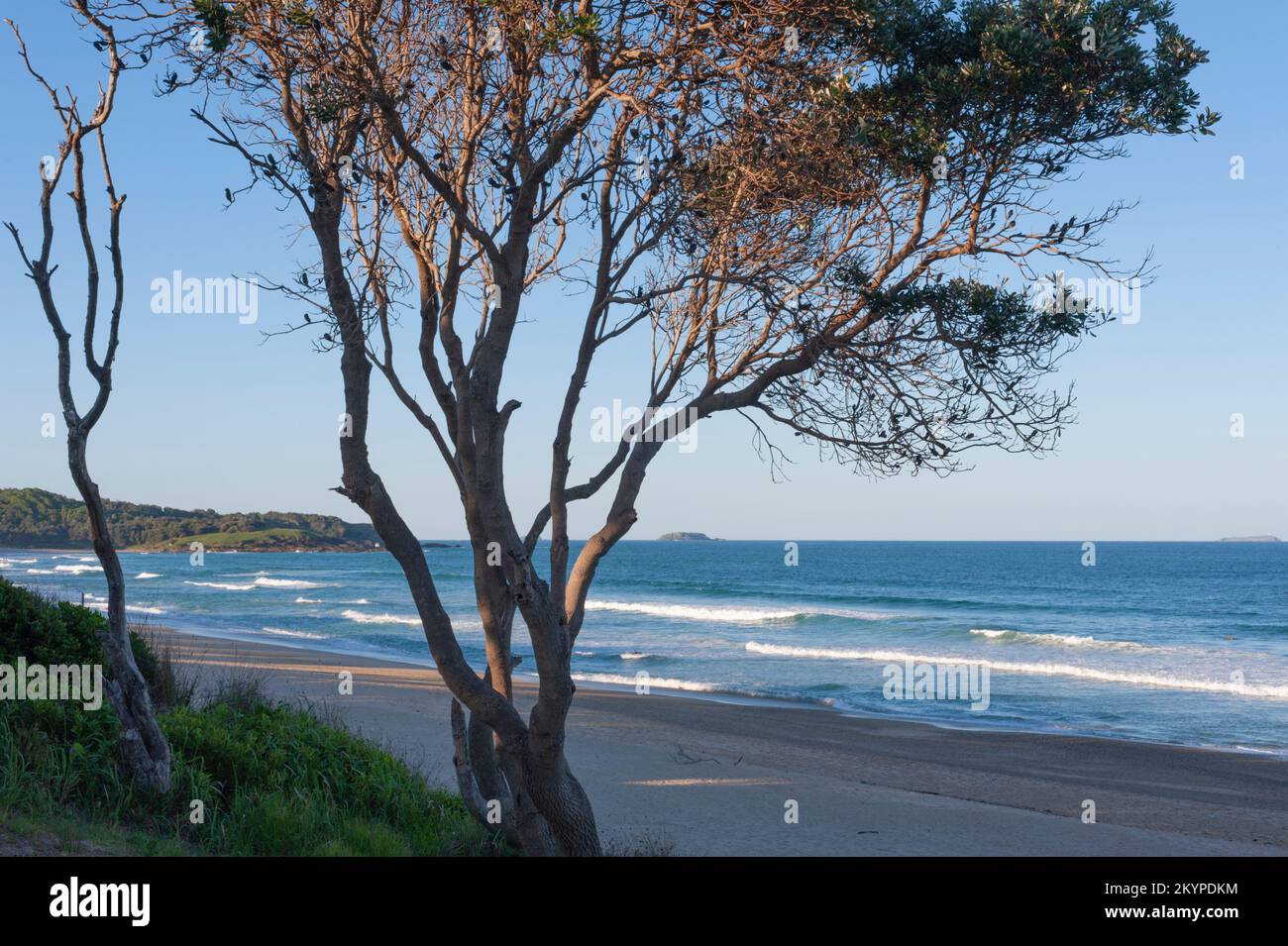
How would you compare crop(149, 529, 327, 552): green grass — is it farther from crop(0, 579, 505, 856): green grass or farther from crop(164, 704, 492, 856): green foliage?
crop(164, 704, 492, 856): green foliage

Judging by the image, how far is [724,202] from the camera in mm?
6270

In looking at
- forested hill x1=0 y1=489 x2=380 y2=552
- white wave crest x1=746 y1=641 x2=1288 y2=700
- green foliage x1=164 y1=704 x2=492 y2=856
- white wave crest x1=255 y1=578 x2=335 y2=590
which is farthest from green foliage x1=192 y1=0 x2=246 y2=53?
forested hill x1=0 y1=489 x2=380 y2=552

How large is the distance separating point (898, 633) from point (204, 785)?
1340 inches

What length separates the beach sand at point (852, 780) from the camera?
383 inches

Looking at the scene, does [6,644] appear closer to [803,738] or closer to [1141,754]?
[803,738]

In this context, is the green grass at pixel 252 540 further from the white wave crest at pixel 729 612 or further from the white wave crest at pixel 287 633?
the white wave crest at pixel 287 633

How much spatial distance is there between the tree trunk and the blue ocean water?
15.0m

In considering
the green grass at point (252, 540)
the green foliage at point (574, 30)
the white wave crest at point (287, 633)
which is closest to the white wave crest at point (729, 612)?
the white wave crest at point (287, 633)

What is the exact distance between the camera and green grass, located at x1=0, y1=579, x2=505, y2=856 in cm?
598

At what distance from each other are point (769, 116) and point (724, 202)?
0.56 m

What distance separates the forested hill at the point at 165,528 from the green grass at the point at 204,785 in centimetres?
10281
